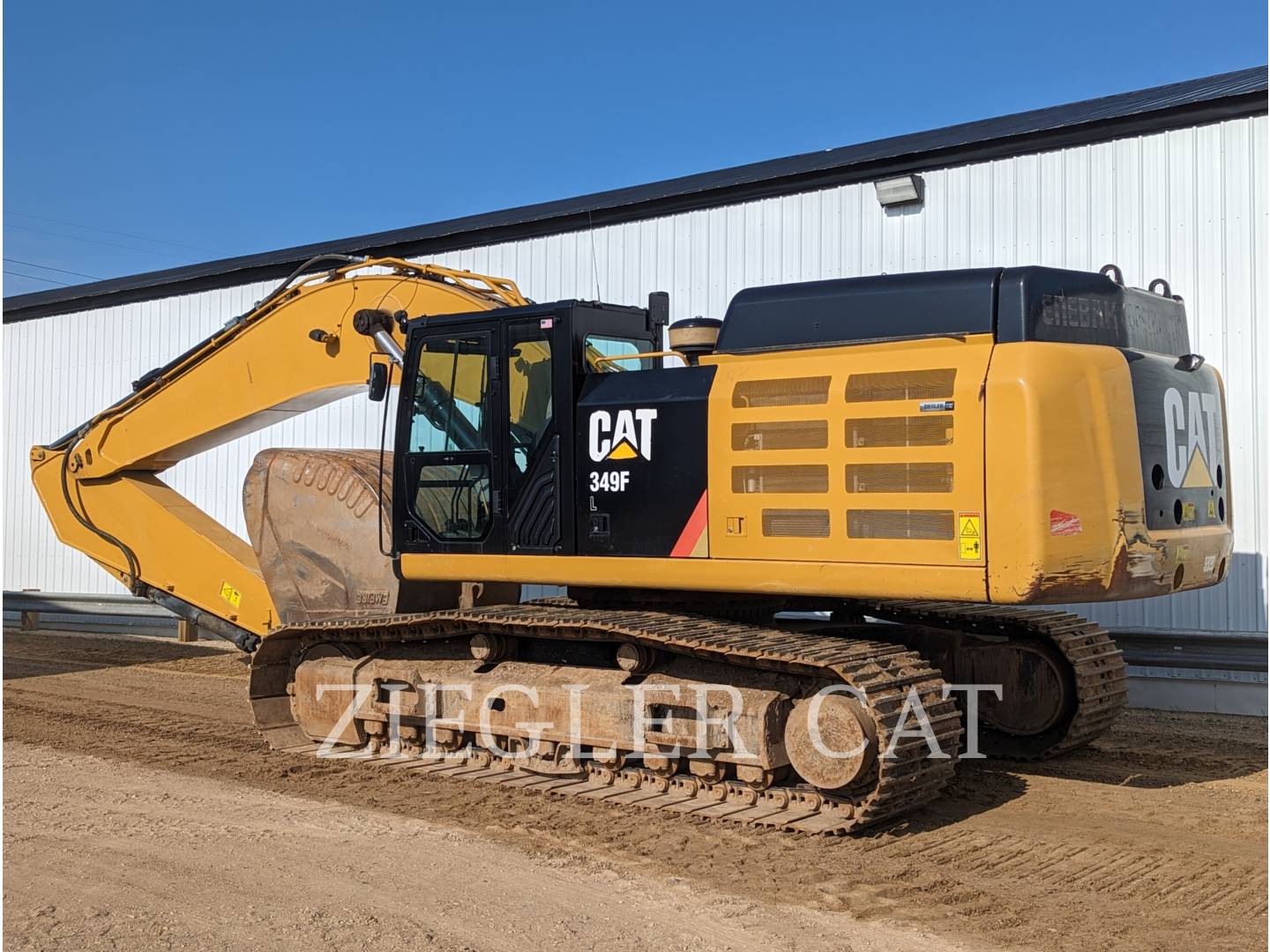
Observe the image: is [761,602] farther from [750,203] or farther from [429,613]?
[750,203]

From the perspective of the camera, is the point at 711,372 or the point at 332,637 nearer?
the point at 711,372

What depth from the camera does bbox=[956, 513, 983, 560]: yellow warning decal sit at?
6.27m

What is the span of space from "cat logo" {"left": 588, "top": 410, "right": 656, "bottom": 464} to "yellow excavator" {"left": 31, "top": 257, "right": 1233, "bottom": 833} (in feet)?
0.08

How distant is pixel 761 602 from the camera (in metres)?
7.96

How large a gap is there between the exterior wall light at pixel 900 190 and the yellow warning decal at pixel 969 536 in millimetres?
6083

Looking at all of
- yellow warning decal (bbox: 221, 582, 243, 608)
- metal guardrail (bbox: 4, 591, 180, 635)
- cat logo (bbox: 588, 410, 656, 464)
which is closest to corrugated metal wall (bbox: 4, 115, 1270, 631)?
metal guardrail (bbox: 4, 591, 180, 635)

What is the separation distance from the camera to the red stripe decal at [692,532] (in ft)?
23.5

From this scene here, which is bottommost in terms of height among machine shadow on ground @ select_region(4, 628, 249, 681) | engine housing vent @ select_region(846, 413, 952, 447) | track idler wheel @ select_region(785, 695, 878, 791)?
machine shadow on ground @ select_region(4, 628, 249, 681)

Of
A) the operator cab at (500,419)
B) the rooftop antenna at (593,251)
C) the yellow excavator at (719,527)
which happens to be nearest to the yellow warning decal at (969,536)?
the yellow excavator at (719,527)

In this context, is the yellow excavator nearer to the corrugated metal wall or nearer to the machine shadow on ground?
the corrugated metal wall

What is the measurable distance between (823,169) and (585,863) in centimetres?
794

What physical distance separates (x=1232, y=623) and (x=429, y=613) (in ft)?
21.2

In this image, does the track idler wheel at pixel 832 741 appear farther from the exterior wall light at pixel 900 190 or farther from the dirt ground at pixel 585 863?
the exterior wall light at pixel 900 190

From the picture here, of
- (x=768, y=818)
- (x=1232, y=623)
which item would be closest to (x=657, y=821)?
(x=768, y=818)
